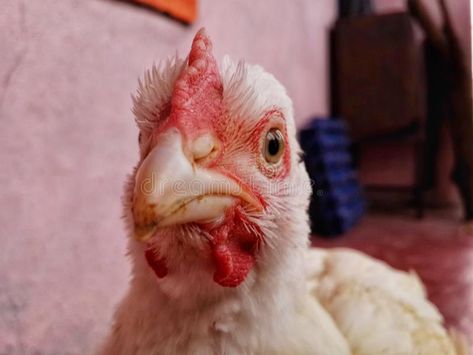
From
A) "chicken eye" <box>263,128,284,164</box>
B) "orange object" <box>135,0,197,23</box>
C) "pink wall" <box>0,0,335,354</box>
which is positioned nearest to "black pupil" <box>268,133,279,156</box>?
"chicken eye" <box>263,128,284,164</box>

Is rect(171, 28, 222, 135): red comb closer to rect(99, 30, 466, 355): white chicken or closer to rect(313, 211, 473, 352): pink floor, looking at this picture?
rect(99, 30, 466, 355): white chicken

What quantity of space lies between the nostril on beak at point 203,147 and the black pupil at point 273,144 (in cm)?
10

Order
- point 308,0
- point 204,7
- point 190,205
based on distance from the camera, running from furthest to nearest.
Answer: point 308,0 → point 204,7 → point 190,205

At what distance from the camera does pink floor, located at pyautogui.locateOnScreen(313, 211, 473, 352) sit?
1508mm

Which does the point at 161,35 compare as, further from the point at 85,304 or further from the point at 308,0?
the point at 308,0

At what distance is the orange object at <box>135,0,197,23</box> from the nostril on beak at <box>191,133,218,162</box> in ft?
2.03

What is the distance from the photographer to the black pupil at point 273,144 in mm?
637

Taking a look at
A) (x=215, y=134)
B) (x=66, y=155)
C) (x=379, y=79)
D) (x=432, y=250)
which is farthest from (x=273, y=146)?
(x=379, y=79)

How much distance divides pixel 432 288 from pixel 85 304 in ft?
4.00

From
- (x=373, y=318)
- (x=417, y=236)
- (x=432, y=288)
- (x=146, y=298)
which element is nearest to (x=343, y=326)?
(x=373, y=318)

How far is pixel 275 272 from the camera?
2.20 ft

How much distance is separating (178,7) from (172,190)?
0.76 meters

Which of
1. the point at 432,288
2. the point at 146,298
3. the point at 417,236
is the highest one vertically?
the point at 146,298

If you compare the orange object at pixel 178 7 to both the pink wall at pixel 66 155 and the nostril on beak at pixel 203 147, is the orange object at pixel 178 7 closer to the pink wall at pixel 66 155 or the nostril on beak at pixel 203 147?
the pink wall at pixel 66 155
